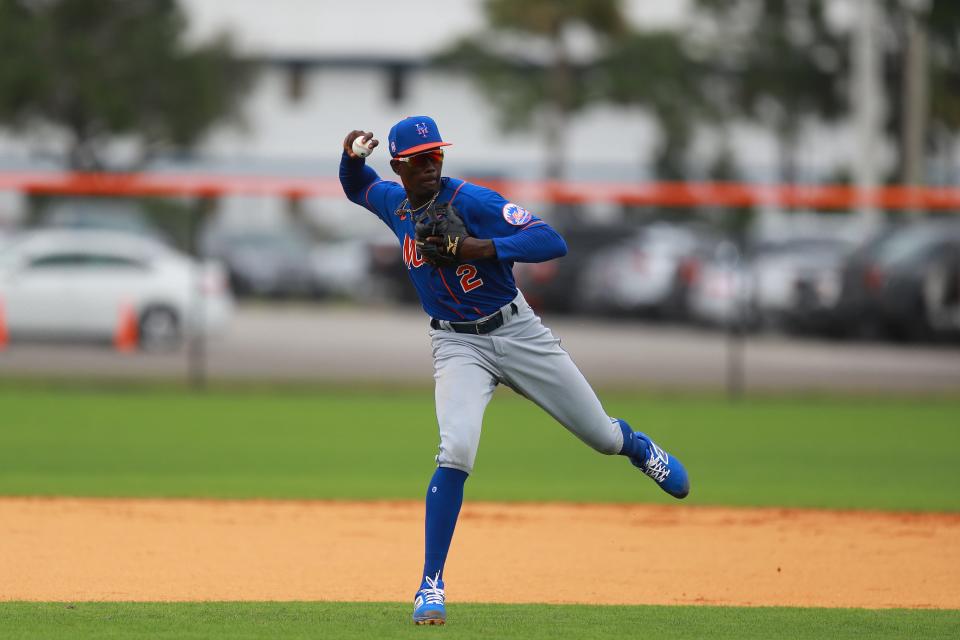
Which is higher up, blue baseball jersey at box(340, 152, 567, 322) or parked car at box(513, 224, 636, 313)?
blue baseball jersey at box(340, 152, 567, 322)

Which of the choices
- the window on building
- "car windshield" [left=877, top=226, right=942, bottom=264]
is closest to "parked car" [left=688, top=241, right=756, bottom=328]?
"car windshield" [left=877, top=226, right=942, bottom=264]

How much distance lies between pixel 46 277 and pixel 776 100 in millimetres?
24649

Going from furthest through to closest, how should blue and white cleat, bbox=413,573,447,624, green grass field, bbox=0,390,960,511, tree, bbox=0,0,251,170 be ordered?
1. tree, bbox=0,0,251,170
2. green grass field, bbox=0,390,960,511
3. blue and white cleat, bbox=413,573,447,624

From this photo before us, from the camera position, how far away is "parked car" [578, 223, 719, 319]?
2133 cm

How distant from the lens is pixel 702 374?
62.0ft

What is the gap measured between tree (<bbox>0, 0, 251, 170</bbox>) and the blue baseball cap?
70.2 feet

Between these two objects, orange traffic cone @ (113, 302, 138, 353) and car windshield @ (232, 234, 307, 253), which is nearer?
orange traffic cone @ (113, 302, 138, 353)

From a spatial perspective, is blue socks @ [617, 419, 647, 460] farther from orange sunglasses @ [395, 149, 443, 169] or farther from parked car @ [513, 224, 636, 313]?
parked car @ [513, 224, 636, 313]

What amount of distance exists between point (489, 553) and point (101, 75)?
21021mm

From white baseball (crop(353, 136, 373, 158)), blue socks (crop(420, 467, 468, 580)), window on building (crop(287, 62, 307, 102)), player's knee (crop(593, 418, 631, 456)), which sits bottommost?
blue socks (crop(420, 467, 468, 580))

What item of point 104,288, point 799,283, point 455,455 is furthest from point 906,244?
point 455,455

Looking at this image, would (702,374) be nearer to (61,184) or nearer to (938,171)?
(61,184)

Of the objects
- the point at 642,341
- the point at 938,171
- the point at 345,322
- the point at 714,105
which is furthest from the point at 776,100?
the point at 345,322

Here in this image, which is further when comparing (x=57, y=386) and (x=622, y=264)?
(x=622, y=264)
